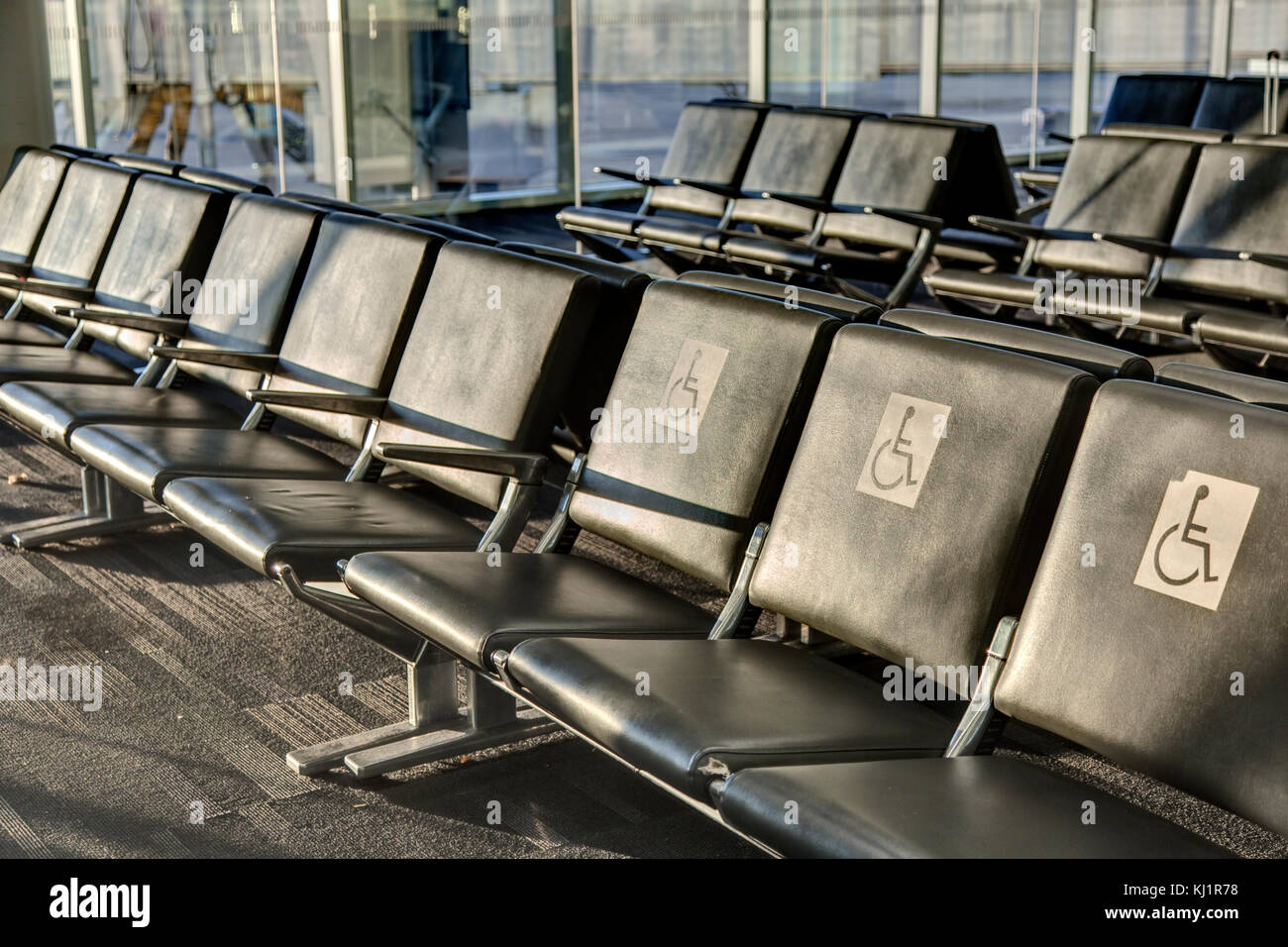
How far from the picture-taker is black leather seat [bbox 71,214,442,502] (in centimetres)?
296

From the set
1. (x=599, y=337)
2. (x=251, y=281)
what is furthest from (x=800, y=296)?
(x=251, y=281)

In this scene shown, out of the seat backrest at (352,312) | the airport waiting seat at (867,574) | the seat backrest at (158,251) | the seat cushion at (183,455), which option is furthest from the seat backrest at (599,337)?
the seat backrest at (158,251)

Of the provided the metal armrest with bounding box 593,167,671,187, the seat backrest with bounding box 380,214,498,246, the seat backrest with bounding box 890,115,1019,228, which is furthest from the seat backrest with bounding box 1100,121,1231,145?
the seat backrest with bounding box 380,214,498,246

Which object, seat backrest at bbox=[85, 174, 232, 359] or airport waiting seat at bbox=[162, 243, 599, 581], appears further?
seat backrest at bbox=[85, 174, 232, 359]

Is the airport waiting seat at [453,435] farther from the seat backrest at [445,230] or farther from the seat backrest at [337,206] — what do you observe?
the seat backrest at [337,206]

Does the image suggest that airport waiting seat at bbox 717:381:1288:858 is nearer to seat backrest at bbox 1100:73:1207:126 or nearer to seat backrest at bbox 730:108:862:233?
seat backrest at bbox 730:108:862:233

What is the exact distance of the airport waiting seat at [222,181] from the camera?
4172 millimetres

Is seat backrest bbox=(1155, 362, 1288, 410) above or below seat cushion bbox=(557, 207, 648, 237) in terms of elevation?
above

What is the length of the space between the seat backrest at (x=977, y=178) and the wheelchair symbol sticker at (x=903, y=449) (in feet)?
11.3

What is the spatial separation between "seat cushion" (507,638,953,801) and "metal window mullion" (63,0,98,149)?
19.4 feet

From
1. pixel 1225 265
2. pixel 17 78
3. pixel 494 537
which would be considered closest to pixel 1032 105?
pixel 1225 265

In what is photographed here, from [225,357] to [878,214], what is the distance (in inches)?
111

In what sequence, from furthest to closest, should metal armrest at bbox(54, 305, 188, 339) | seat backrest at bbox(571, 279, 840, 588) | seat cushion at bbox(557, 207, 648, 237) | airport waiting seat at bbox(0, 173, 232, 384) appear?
seat cushion at bbox(557, 207, 648, 237), airport waiting seat at bbox(0, 173, 232, 384), metal armrest at bbox(54, 305, 188, 339), seat backrest at bbox(571, 279, 840, 588)

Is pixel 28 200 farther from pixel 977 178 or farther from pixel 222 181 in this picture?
pixel 977 178
